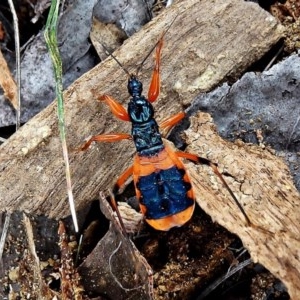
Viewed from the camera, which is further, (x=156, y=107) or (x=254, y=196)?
(x=156, y=107)

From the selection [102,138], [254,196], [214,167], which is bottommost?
[254,196]

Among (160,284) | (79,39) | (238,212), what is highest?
(79,39)

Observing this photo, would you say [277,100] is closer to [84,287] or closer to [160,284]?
[160,284]

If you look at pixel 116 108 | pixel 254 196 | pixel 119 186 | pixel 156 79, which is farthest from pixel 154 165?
pixel 254 196

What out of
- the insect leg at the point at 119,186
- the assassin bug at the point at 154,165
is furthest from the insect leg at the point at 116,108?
the insect leg at the point at 119,186

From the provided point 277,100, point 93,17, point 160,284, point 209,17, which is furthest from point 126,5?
point 160,284

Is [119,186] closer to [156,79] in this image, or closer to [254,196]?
[156,79]

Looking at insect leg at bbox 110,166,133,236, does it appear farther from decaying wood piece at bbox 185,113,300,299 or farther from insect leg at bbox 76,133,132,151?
decaying wood piece at bbox 185,113,300,299
